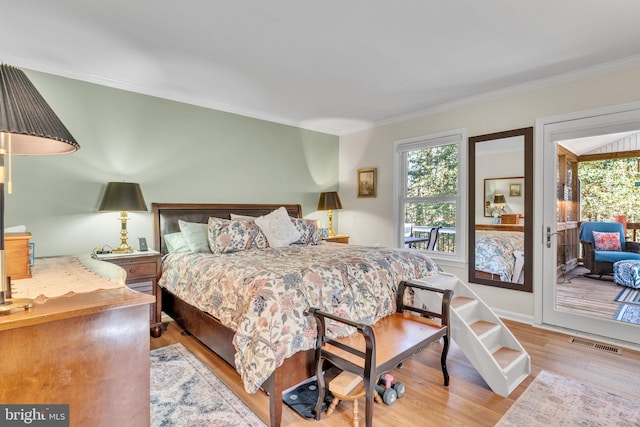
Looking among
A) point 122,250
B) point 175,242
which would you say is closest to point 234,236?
point 175,242

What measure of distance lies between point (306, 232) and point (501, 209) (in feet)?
7.39

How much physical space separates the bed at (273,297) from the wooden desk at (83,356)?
81 cm

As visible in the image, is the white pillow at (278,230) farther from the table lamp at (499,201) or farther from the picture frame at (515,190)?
the picture frame at (515,190)

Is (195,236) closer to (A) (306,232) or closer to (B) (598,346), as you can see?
(A) (306,232)

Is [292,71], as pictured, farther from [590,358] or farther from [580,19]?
[590,358]

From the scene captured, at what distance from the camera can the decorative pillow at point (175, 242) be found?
3.40 m

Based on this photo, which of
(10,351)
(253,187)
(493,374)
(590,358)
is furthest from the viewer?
(253,187)

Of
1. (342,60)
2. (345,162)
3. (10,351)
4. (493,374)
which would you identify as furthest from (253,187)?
(10,351)

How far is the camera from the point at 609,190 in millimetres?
3176

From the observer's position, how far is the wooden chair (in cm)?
172

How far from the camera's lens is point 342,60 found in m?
2.96

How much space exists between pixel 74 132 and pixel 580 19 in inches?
171

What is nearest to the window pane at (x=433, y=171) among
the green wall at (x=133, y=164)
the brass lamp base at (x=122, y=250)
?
the green wall at (x=133, y=164)

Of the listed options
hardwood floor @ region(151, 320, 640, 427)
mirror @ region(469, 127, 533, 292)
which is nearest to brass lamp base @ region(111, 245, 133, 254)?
hardwood floor @ region(151, 320, 640, 427)
